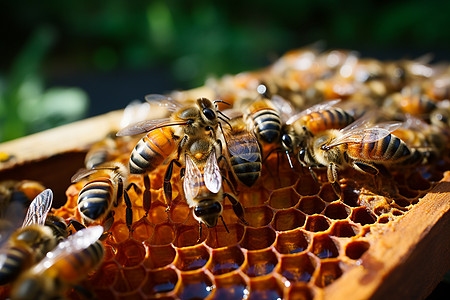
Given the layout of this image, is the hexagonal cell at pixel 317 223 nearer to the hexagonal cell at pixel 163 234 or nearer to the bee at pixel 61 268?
the hexagonal cell at pixel 163 234

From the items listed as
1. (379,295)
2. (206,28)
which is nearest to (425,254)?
(379,295)

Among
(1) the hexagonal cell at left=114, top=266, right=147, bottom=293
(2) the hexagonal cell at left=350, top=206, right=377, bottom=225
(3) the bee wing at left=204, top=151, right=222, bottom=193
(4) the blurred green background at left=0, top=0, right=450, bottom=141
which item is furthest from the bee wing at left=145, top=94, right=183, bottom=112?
(4) the blurred green background at left=0, top=0, right=450, bottom=141

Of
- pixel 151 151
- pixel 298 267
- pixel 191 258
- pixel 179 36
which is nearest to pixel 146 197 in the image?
pixel 151 151

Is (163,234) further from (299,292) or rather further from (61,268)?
(299,292)

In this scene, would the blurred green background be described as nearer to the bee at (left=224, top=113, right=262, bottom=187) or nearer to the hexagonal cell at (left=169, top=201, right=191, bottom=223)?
the hexagonal cell at (left=169, top=201, right=191, bottom=223)

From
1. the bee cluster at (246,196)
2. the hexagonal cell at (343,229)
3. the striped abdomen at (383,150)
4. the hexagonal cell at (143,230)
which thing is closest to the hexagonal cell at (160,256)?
the bee cluster at (246,196)

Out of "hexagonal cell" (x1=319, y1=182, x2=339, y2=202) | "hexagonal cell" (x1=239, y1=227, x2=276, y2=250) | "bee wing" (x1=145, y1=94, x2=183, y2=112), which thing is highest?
"bee wing" (x1=145, y1=94, x2=183, y2=112)
